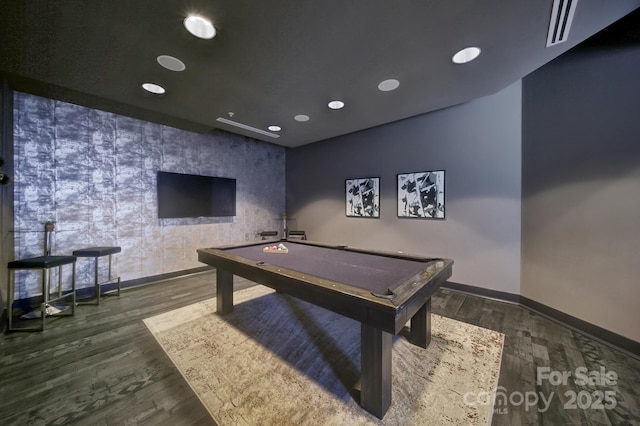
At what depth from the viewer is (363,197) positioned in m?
4.30

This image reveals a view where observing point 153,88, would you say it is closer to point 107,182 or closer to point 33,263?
point 107,182

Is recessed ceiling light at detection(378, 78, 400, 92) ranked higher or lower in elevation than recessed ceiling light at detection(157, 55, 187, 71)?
higher

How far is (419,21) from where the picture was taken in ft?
5.39

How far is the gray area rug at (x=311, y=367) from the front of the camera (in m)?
1.36

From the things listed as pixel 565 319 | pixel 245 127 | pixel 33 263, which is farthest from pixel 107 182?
pixel 565 319

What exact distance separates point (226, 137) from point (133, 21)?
9.97ft

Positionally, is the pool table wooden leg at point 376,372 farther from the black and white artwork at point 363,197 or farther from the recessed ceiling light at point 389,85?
the black and white artwork at point 363,197

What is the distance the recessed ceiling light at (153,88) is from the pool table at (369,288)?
2010mm

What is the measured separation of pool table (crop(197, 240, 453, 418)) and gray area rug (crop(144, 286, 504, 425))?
200 millimetres

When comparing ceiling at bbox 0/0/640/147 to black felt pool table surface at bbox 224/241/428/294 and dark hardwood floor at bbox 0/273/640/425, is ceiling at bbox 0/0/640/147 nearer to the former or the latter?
black felt pool table surface at bbox 224/241/428/294

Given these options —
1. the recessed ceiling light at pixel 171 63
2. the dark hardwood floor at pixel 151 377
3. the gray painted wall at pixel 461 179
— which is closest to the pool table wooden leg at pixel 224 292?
the dark hardwood floor at pixel 151 377

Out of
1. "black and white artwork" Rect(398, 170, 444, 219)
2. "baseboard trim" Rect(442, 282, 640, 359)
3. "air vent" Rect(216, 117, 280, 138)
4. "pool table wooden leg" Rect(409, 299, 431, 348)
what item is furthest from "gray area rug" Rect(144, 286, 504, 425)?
"air vent" Rect(216, 117, 280, 138)

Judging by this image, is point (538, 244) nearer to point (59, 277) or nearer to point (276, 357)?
point (276, 357)

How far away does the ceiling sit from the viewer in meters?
1.54
